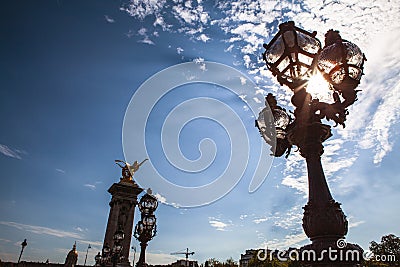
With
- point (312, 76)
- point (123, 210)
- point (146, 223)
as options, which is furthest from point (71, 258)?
point (312, 76)

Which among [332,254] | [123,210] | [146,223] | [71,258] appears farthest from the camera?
[71,258]

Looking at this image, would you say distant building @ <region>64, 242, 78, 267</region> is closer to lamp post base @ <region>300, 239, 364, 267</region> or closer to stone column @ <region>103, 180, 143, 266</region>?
stone column @ <region>103, 180, 143, 266</region>

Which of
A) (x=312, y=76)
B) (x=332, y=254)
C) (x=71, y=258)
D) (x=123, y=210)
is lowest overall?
(x=71, y=258)

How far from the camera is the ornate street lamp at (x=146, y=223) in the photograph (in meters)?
10.5

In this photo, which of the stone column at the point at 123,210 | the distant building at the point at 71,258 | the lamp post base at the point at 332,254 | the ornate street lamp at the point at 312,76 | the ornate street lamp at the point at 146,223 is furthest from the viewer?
the distant building at the point at 71,258

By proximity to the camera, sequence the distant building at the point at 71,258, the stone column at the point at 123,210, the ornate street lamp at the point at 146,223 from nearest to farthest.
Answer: the ornate street lamp at the point at 146,223 < the stone column at the point at 123,210 < the distant building at the point at 71,258

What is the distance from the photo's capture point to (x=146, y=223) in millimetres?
10719

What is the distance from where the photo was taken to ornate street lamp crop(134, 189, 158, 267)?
10.5 meters

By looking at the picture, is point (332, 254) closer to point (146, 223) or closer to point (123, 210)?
point (146, 223)

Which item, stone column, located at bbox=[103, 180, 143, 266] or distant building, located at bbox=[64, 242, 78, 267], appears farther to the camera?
distant building, located at bbox=[64, 242, 78, 267]

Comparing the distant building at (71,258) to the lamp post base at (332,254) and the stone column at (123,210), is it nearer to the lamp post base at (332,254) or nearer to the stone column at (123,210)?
the stone column at (123,210)

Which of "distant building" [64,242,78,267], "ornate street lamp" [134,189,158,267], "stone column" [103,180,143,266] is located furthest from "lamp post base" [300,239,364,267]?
"distant building" [64,242,78,267]

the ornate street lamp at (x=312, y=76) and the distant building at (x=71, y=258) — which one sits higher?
the ornate street lamp at (x=312, y=76)

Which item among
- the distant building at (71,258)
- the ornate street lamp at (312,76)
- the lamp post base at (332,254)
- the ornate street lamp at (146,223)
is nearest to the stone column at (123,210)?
the distant building at (71,258)
